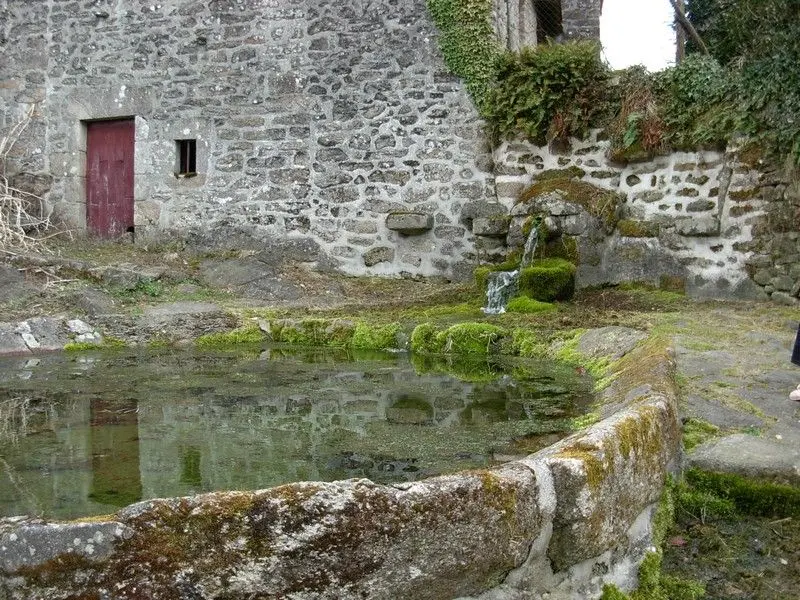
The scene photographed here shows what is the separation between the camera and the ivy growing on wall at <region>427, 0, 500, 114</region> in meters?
8.82

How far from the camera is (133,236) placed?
1038cm

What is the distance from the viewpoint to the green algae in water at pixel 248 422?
2.77 metres

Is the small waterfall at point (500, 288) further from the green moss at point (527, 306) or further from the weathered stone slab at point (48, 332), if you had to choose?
the weathered stone slab at point (48, 332)

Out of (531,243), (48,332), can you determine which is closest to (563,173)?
(531,243)

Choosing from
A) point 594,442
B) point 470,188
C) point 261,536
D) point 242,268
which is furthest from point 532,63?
point 261,536

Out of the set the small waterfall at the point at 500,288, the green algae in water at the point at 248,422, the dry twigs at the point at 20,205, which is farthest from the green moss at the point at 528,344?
the dry twigs at the point at 20,205

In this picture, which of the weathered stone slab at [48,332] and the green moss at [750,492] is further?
the weathered stone slab at [48,332]

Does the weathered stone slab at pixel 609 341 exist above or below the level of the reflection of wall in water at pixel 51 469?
above

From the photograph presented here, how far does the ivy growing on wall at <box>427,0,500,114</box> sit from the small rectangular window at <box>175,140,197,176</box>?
372cm

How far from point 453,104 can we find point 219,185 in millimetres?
3212

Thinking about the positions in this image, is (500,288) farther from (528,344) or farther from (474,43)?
(474,43)

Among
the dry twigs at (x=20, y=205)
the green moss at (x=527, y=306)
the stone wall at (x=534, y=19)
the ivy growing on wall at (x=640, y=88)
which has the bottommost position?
the green moss at (x=527, y=306)

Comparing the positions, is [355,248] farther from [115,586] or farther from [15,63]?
[115,586]

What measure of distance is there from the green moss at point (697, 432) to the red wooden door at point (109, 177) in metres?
8.96
